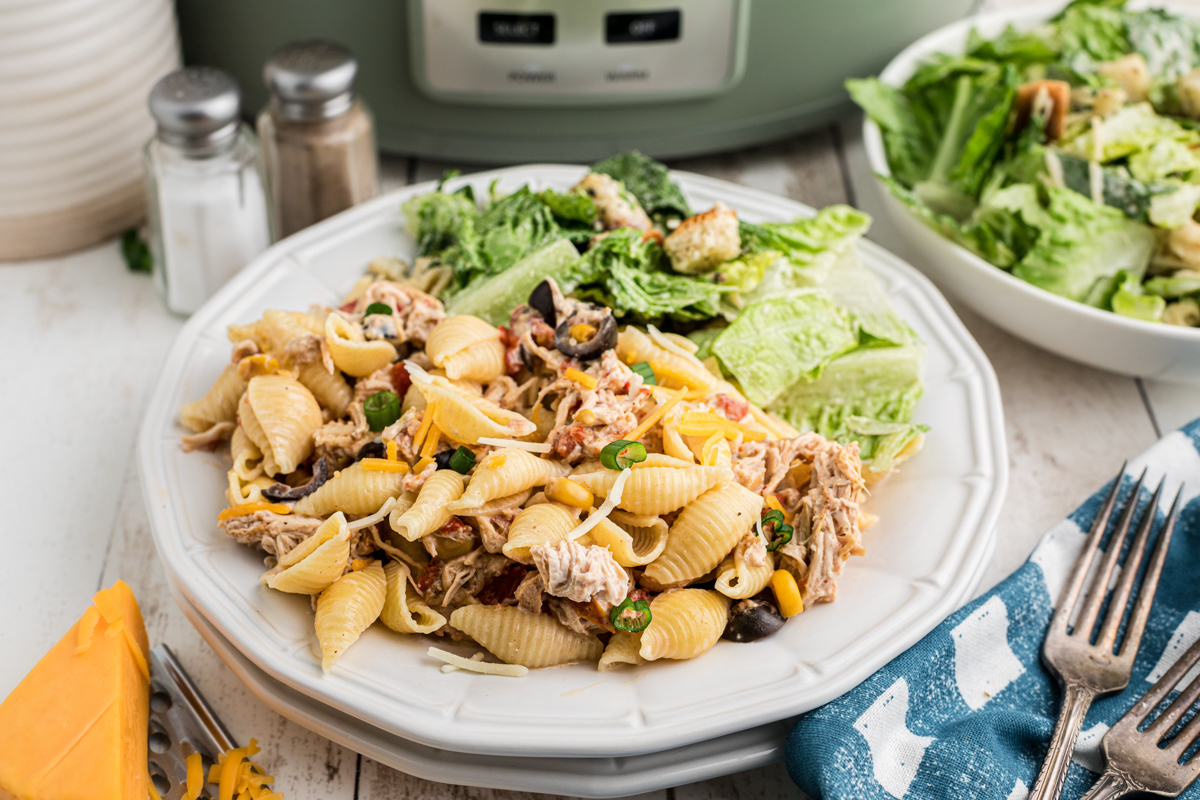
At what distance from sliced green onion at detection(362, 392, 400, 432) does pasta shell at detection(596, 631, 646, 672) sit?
57 centimetres

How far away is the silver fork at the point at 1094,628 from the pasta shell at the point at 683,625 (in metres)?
0.54

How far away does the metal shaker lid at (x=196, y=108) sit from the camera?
2.29 m

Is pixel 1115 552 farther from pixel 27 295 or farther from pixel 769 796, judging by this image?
pixel 27 295

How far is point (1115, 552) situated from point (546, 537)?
1102 mm

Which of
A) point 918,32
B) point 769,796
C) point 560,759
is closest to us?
point 560,759

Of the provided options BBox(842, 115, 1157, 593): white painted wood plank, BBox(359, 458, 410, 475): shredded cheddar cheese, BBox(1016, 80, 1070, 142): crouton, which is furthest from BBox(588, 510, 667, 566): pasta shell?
BBox(1016, 80, 1070, 142): crouton

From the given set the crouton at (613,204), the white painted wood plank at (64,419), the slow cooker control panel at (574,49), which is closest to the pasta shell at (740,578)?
the crouton at (613,204)

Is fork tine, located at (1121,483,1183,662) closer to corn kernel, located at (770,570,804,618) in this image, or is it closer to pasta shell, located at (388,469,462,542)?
corn kernel, located at (770,570,804,618)

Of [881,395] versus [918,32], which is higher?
[918,32]

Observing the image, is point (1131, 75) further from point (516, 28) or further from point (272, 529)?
point (272, 529)

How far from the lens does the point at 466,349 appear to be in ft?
Result: 5.98

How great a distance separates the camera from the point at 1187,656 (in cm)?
169

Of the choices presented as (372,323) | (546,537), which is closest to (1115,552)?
(546,537)

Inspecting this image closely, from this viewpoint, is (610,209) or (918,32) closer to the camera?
(610,209)
